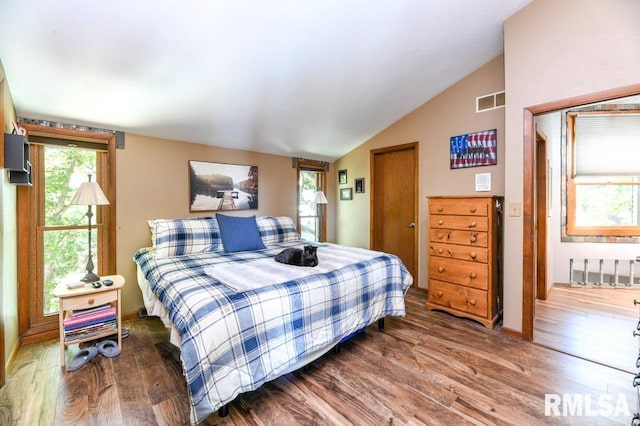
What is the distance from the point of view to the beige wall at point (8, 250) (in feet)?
5.85

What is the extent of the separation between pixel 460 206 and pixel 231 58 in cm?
251

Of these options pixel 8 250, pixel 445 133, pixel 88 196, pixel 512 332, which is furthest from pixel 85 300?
pixel 445 133

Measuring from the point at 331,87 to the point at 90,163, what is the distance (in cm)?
252

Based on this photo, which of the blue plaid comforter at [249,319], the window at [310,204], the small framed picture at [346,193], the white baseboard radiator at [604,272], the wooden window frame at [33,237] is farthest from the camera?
the small framed picture at [346,193]

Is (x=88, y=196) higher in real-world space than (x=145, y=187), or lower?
lower

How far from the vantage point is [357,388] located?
1739 millimetres

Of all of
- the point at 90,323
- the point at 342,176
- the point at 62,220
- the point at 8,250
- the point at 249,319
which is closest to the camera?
the point at 249,319

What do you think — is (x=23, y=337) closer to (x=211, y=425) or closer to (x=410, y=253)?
(x=211, y=425)

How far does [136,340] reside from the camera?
2.38 metres

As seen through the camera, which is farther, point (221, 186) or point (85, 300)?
point (221, 186)

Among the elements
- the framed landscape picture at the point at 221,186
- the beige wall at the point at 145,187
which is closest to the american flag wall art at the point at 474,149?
the framed landscape picture at the point at 221,186

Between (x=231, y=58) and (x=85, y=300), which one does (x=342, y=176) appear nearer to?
(x=231, y=58)

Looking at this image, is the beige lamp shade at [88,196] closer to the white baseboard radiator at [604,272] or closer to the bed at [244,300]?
the bed at [244,300]

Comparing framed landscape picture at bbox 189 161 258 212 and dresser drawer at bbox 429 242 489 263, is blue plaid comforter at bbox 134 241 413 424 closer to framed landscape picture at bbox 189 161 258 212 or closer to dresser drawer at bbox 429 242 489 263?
dresser drawer at bbox 429 242 489 263
